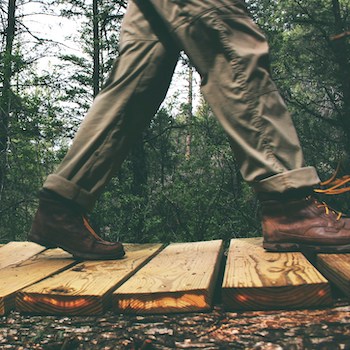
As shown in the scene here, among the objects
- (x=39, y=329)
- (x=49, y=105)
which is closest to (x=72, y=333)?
(x=39, y=329)

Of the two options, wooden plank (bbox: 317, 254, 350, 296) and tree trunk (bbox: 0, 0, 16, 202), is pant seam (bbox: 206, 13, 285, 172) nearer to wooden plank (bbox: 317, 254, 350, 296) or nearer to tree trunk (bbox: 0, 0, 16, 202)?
wooden plank (bbox: 317, 254, 350, 296)

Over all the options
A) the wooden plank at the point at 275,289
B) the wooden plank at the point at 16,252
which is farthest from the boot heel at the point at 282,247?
the wooden plank at the point at 16,252

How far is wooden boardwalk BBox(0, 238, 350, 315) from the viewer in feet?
3.83

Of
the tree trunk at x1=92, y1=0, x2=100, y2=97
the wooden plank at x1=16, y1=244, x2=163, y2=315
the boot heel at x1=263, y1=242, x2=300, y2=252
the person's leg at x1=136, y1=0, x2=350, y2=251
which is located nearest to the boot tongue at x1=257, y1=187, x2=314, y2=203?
the person's leg at x1=136, y1=0, x2=350, y2=251

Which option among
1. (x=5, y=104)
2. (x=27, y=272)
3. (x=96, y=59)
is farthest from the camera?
(x=96, y=59)

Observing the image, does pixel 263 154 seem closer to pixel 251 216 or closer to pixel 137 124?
pixel 137 124

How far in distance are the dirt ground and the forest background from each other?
266 centimetres

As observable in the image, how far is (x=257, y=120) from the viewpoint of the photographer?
5.88ft

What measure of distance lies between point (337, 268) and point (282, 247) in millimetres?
456

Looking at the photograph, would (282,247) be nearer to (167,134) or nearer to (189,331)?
(189,331)

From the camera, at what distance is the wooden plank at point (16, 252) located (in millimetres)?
2121

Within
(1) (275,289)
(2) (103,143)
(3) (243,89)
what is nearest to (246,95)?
(3) (243,89)

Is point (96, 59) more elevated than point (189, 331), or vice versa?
point (96, 59)

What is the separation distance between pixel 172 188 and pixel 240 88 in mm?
2801
